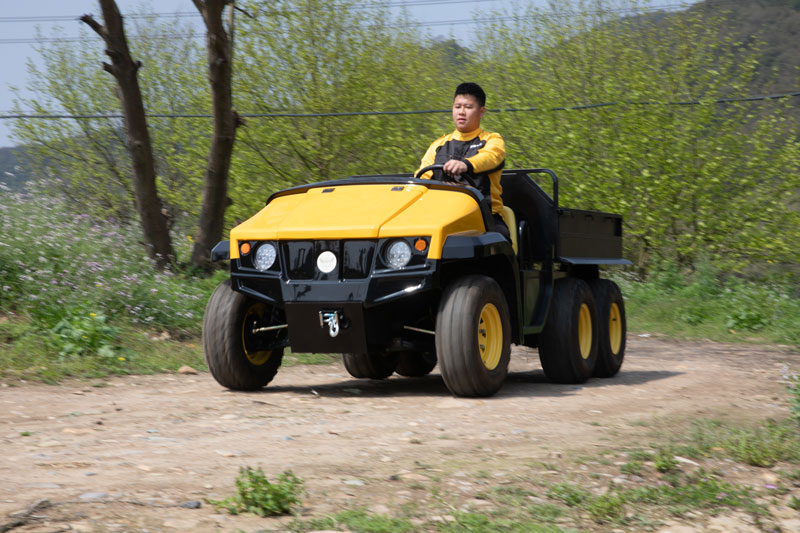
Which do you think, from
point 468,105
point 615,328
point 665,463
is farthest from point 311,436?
point 615,328

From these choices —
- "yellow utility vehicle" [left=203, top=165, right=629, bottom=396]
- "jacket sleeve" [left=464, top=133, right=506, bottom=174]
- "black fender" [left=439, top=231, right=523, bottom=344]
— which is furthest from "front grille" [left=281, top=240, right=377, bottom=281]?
"jacket sleeve" [left=464, top=133, right=506, bottom=174]

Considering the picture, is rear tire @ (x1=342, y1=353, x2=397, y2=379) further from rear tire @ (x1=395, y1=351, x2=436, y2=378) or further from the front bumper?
the front bumper

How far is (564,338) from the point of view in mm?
7812

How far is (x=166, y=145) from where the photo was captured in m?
28.2

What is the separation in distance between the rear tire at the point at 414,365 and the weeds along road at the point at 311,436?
39 cm

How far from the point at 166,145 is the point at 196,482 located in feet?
83.1

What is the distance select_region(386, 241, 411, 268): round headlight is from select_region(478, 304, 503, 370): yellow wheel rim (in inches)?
29.9

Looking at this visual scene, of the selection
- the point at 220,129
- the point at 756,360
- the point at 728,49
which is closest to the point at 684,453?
the point at 756,360

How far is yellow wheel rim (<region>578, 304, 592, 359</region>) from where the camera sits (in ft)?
27.5

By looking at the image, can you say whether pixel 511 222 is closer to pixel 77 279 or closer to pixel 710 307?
pixel 77 279

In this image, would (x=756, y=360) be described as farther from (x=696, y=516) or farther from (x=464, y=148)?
(x=696, y=516)

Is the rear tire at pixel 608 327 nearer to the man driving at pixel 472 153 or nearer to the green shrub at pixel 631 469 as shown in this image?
the man driving at pixel 472 153

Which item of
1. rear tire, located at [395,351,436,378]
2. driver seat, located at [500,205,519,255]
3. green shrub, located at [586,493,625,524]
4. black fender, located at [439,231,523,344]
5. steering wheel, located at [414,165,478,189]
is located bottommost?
rear tire, located at [395,351,436,378]

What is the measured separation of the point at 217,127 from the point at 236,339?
632 cm
